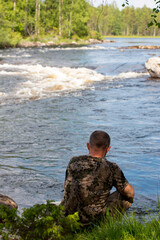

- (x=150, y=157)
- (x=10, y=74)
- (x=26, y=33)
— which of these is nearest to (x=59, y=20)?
(x=26, y=33)

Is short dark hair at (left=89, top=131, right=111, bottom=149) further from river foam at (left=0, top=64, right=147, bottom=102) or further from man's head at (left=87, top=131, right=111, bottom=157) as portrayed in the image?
river foam at (left=0, top=64, right=147, bottom=102)

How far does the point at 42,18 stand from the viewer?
247ft

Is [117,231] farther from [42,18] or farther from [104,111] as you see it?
[42,18]

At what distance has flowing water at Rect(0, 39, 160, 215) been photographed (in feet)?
18.9

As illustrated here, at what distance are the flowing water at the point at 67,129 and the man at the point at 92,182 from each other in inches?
53.5

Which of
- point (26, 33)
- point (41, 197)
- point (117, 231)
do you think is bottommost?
point (41, 197)

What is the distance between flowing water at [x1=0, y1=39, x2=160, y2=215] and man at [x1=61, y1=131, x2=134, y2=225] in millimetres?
1359

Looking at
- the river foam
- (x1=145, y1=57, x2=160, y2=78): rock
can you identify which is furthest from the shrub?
(x1=145, y1=57, x2=160, y2=78): rock

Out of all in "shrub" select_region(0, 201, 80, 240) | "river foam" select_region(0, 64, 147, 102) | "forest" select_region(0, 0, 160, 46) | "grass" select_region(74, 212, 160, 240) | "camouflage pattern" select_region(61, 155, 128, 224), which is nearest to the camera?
"shrub" select_region(0, 201, 80, 240)

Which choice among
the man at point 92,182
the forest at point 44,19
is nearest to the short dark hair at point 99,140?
the man at point 92,182

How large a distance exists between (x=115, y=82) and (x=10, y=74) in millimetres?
6819

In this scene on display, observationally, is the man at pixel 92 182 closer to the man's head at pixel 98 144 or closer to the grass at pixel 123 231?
the man's head at pixel 98 144

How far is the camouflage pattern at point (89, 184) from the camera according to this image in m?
3.42

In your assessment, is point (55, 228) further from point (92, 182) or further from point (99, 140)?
point (99, 140)
